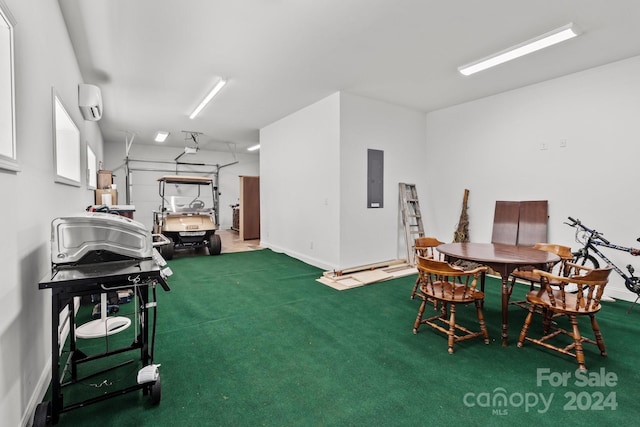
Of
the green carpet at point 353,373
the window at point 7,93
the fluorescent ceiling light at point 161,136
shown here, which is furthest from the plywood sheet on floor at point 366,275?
the fluorescent ceiling light at point 161,136

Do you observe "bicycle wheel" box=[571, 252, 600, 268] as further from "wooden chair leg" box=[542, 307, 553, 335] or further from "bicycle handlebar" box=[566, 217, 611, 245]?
"wooden chair leg" box=[542, 307, 553, 335]

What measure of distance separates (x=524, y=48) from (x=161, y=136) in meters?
8.63

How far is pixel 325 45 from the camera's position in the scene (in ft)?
11.2

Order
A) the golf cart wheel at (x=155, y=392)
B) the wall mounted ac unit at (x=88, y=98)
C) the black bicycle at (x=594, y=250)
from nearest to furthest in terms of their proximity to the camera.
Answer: the golf cart wheel at (x=155, y=392) < the black bicycle at (x=594, y=250) < the wall mounted ac unit at (x=88, y=98)

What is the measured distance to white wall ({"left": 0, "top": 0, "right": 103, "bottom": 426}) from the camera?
1.52 meters

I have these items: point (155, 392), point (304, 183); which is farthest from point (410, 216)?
point (155, 392)

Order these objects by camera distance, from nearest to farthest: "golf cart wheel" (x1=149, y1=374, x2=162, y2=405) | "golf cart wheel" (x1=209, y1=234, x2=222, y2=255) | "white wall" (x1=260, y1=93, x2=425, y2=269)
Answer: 1. "golf cart wheel" (x1=149, y1=374, x2=162, y2=405)
2. "white wall" (x1=260, y1=93, x2=425, y2=269)
3. "golf cart wheel" (x1=209, y1=234, x2=222, y2=255)

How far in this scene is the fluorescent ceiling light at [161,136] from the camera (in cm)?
816

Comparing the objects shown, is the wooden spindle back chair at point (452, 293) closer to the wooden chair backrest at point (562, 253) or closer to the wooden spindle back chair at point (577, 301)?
the wooden spindle back chair at point (577, 301)

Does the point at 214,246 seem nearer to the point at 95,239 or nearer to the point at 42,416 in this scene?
the point at 95,239

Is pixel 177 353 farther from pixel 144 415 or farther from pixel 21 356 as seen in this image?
pixel 21 356

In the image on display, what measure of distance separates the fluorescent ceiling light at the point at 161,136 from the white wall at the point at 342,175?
362 cm

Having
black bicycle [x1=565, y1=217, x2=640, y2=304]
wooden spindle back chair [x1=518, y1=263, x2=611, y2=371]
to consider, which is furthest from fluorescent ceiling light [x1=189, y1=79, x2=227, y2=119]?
black bicycle [x1=565, y1=217, x2=640, y2=304]

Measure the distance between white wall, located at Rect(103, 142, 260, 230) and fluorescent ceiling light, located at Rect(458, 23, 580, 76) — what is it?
8.62 m
